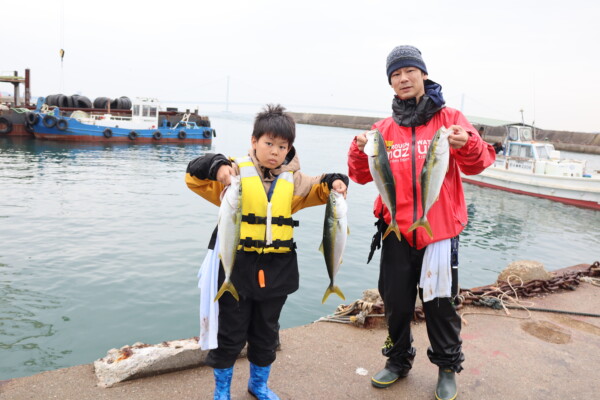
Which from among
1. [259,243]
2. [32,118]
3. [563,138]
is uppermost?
[563,138]

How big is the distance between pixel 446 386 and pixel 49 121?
32.4 m

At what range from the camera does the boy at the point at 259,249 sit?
2820 mm

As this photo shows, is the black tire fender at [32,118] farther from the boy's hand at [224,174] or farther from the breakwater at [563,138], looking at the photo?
the boy's hand at [224,174]

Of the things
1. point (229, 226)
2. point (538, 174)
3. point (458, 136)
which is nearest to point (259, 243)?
point (229, 226)

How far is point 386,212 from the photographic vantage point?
10.8 ft

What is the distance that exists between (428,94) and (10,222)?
1181 centimetres

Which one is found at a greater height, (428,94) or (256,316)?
(428,94)

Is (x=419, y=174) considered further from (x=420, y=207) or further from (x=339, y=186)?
(x=339, y=186)

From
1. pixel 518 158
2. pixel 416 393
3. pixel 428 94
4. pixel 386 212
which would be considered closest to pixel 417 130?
pixel 428 94

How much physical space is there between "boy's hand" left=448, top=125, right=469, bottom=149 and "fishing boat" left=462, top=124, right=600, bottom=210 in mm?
17250

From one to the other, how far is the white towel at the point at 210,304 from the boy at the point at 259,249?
50 mm

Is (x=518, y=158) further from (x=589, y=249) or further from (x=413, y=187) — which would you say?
(x=413, y=187)

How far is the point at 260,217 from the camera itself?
9.36 ft

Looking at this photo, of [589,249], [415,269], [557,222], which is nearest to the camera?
[415,269]
